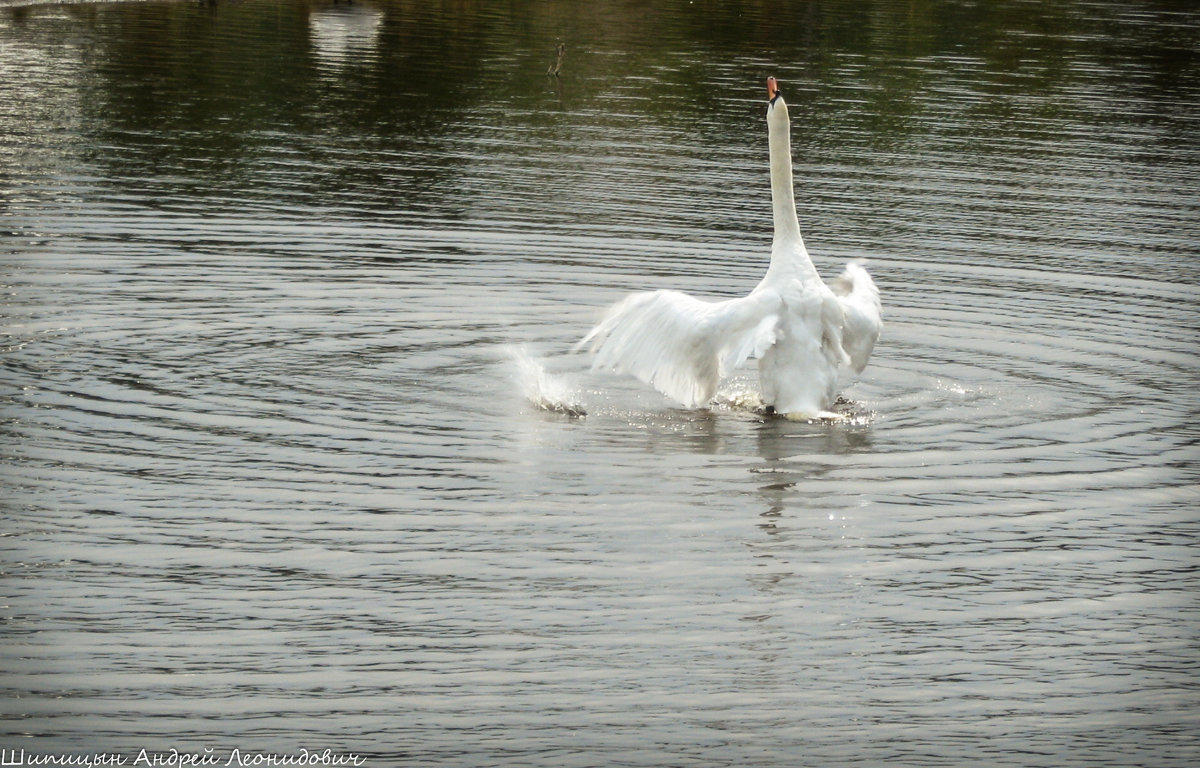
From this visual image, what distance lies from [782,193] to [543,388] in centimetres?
221

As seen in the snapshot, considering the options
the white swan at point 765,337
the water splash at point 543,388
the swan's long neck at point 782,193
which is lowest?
the water splash at point 543,388

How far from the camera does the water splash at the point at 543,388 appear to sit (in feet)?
39.8

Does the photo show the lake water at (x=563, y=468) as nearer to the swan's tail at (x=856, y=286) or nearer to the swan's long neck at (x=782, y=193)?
the swan's tail at (x=856, y=286)

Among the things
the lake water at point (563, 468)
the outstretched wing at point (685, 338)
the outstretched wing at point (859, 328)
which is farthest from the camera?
the outstretched wing at point (859, 328)

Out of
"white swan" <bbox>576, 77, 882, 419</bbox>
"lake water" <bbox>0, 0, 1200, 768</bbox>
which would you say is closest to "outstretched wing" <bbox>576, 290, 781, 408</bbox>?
"white swan" <bbox>576, 77, 882, 419</bbox>

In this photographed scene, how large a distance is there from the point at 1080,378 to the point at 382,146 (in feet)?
42.4

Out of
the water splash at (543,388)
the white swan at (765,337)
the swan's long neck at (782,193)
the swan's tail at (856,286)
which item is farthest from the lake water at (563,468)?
the swan's long neck at (782,193)

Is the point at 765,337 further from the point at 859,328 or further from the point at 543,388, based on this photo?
the point at 543,388

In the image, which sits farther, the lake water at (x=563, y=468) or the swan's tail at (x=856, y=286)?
the swan's tail at (x=856, y=286)

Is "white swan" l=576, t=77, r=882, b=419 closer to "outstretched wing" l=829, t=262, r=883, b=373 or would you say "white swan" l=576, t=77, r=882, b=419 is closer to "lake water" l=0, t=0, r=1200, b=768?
"outstretched wing" l=829, t=262, r=883, b=373

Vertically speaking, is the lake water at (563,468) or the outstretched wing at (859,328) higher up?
the outstretched wing at (859,328)

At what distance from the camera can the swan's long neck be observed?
12227mm

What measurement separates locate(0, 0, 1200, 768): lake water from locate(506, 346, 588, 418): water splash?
71 mm

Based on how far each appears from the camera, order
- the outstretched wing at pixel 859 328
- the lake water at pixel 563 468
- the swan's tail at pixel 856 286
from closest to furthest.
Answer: the lake water at pixel 563 468, the outstretched wing at pixel 859 328, the swan's tail at pixel 856 286
